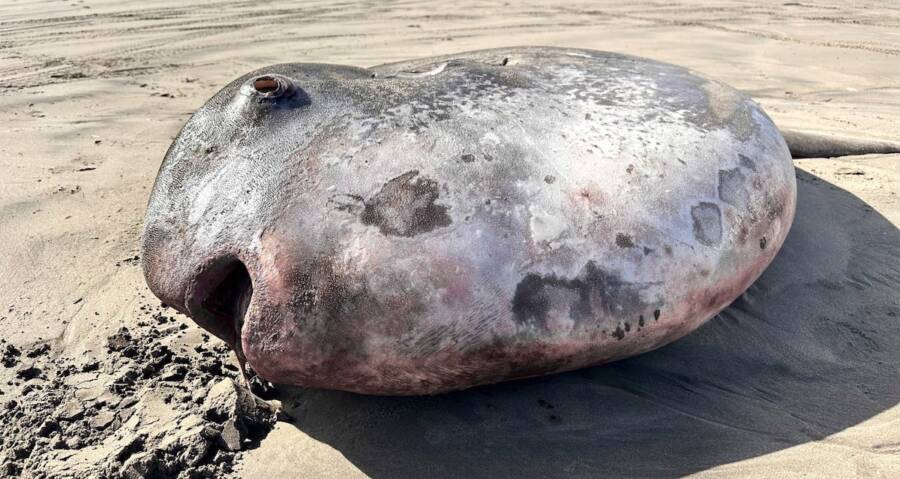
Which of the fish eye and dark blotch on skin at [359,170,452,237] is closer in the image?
dark blotch on skin at [359,170,452,237]

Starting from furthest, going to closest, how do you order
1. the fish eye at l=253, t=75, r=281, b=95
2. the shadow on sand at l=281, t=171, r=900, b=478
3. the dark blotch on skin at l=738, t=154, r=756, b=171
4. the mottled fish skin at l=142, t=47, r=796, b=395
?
1. the dark blotch on skin at l=738, t=154, r=756, b=171
2. the fish eye at l=253, t=75, r=281, b=95
3. the shadow on sand at l=281, t=171, r=900, b=478
4. the mottled fish skin at l=142, t=47, r=796, b=395

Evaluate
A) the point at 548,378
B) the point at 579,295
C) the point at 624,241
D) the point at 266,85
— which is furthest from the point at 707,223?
the point at 266,85

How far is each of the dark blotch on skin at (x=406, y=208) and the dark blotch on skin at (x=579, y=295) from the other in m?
0.23

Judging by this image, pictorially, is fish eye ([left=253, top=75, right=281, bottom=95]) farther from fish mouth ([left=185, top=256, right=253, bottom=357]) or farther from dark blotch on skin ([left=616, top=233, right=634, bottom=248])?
dark blotch on skin ([left=616, top=233, right=634, bottom=248])

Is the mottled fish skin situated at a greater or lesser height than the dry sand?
greater

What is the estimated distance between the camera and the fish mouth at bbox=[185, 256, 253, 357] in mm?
1562

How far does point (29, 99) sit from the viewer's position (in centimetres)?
420

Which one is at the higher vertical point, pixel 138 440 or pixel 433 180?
pixel 433 180

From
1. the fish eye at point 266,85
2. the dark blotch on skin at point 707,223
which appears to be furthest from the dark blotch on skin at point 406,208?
the dark blotch on skin at point 707,223

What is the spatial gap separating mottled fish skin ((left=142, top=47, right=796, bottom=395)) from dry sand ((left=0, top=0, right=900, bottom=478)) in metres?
0.17

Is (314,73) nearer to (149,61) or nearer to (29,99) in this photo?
(29,99)

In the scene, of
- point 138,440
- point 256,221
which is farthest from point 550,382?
point 138,440

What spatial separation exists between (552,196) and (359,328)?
1.72 feet

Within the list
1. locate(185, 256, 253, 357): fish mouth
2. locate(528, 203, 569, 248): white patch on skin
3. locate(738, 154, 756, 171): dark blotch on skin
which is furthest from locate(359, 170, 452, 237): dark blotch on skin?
locate(738, 154, 756, 171): dark blotch on skin
